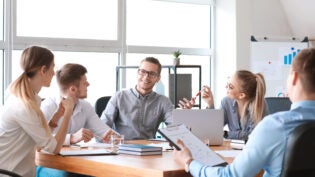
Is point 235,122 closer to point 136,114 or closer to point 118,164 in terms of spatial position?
point 136,114

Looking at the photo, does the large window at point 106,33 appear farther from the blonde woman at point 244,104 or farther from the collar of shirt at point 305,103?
the collar of shirt at point 305,103

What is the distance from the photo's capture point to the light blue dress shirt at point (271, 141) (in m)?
1.90

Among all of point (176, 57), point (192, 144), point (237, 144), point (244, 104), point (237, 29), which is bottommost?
point (237, 144)

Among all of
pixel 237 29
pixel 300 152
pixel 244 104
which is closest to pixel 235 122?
pixel 244 104

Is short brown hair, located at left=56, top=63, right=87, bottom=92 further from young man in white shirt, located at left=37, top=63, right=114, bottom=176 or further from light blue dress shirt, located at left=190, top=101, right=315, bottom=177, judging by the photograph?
light blue dress shirt, located at left=190, top=101, right=315, bottom=177

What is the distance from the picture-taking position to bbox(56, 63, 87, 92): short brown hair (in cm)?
346

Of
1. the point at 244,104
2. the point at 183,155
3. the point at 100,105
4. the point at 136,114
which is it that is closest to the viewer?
the point at 183,155

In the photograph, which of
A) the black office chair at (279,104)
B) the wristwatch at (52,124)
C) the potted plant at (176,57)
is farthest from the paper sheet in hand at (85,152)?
the potted plant at (176,57)

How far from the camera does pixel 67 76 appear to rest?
3.46m

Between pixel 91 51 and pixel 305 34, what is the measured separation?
3.04 meters

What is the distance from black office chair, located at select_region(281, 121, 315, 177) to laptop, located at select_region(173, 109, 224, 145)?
1.62m

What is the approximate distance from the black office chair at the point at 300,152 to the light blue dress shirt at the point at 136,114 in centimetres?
240

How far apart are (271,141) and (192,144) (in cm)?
69

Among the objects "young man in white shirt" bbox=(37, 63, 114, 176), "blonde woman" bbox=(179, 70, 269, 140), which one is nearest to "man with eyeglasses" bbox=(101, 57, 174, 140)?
"blonde woman" bbox=(179, 70, 269, 140)
